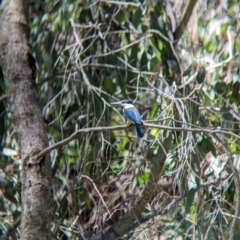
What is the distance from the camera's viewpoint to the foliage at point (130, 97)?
380 cm

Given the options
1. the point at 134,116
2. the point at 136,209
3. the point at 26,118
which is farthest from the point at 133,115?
the point at 136,209

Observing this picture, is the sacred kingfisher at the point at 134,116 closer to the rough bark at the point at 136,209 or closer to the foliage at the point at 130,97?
the foliage at the point at 130,97

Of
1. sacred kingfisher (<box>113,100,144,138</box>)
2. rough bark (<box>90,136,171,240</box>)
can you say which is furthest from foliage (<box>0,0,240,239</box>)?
sacred kingfisher (<box>113,100,144,138</box>)

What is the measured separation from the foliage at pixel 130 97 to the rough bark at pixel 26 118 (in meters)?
0.39

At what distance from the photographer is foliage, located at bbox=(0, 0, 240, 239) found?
3805 millimetres

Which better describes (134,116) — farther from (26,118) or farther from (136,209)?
(136,209)

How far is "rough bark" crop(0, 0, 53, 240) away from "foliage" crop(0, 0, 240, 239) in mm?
390

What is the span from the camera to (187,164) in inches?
138

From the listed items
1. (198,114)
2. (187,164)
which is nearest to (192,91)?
(198,114)

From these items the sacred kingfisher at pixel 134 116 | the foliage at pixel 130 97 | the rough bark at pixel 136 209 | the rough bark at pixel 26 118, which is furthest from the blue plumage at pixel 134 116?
the rough bark at pixel 136 209

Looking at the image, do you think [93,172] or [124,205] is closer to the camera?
[93,172]

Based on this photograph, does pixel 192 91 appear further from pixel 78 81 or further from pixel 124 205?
pixel 124 205

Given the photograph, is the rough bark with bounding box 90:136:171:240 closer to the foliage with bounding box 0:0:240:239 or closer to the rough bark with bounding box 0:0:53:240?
the foliage with bounding box 0:0:240:239

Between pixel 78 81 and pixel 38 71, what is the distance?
366 millimetres
